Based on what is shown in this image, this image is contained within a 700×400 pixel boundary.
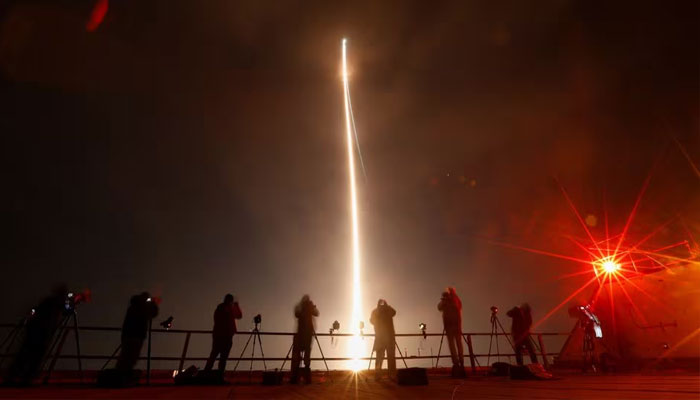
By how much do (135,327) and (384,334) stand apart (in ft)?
18.1

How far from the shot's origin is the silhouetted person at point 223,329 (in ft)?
26.3

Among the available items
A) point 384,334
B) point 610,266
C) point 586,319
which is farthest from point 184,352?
point 610,266

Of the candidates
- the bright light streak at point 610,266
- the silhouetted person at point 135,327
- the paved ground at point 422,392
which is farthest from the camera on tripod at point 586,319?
the silhouetted person at point 135,327

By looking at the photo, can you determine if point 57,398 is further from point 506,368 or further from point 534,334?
point 534,334

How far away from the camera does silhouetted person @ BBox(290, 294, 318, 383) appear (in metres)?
7.82

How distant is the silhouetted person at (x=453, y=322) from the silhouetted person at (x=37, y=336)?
8.48 m

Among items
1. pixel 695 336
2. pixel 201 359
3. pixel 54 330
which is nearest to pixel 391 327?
pixel 201 359

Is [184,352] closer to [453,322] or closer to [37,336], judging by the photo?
[37,336]

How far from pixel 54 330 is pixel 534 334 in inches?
537

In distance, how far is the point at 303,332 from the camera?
26.3 ft

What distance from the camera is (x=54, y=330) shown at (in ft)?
22.4

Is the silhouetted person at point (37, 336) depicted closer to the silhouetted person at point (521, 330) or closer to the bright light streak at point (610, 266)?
the silhouetted person at point (521, 330)

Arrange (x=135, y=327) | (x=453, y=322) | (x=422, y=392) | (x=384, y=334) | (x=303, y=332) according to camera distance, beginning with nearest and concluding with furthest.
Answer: (x=422, y=392) → (x=135, y=327) → (x=303, y=332) → (x=384, y=334) → (x=453, y=322)

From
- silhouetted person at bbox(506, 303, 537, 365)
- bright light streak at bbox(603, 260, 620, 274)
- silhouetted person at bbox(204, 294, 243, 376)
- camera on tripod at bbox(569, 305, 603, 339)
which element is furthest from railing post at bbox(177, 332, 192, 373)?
bright light streak at bbox(603, 260, 620, 274)
